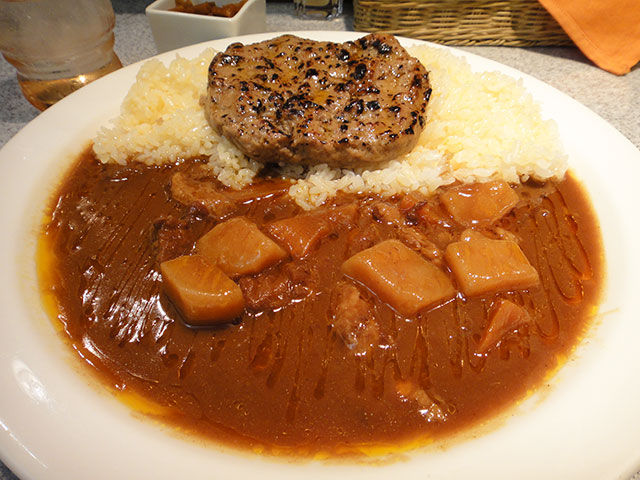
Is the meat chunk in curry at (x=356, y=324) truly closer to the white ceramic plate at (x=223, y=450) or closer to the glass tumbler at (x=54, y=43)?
the white ceramic plate at (x=223, y=450)

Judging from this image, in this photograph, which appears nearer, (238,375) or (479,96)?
(238,375)

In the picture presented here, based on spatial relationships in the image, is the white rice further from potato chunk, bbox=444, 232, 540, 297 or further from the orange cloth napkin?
the orange cloth napkin

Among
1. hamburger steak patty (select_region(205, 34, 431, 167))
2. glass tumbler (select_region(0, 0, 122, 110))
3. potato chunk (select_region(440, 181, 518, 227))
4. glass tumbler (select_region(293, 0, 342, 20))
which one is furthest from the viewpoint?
glass tumbler (select_region(293, 0, 342, 20))

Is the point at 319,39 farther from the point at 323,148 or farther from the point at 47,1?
the point at 47,1

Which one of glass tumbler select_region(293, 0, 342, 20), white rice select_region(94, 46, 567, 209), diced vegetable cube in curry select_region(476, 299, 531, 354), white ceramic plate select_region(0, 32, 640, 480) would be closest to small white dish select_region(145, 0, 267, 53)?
white rice select_region(94, 46, 567, 209)

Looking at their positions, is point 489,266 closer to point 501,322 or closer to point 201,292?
point 501,322

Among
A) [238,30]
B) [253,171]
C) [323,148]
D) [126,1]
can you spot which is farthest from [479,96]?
[126,1]
